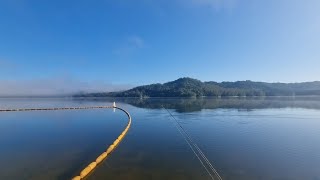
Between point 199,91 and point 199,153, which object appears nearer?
point 199,153

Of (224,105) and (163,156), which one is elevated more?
(224,105)

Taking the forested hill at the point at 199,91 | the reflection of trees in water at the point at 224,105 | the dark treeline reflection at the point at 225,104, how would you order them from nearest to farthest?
1. the reflection of trees in water at the point at 224,105
2. the dark treeline reflection at the point at 225,104
3. the forested hill at the point at 199,91

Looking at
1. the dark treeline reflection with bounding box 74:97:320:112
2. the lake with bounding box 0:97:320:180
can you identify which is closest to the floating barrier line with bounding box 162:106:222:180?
the lake with bounding box 0:97:320:180

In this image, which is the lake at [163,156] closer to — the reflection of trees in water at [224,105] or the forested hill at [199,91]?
the reflection of trees in water at [224,105]

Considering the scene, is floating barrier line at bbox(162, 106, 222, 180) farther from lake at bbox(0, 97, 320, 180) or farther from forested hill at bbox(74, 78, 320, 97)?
forested hill at bbox(74, 78, 320, 97)

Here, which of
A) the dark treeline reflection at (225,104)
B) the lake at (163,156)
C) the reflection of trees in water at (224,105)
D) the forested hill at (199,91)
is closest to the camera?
the lake at (163,156)

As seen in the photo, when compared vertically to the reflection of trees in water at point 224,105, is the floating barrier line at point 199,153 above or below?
below

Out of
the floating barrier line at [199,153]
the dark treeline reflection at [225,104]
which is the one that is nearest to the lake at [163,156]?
the floating barrier line at [199,153]

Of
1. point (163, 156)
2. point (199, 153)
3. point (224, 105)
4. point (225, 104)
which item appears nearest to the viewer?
point (163, 156)

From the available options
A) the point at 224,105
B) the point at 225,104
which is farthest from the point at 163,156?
the point at 225,104

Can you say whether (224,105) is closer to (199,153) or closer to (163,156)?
(199,153)

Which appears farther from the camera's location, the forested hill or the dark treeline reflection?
the forested hill

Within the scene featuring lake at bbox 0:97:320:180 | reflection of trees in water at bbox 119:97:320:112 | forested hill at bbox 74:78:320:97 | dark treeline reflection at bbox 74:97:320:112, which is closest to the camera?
lake at bbox 0:97:320:180

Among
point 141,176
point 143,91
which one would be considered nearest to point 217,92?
point 143,91
